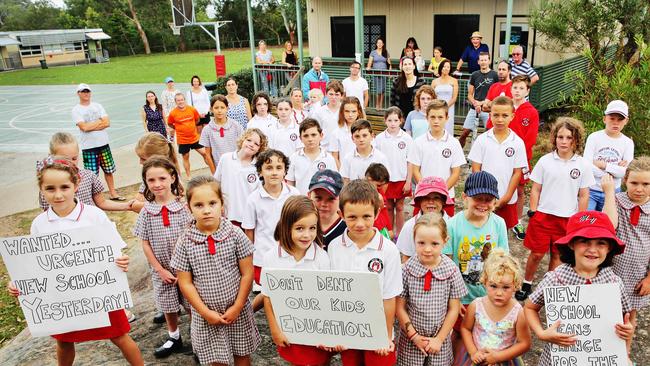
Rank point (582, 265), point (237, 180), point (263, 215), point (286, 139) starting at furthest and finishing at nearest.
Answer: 1. point (286, 139)
2. point (237, 180)
3. point (263, 215)
4. point (582, 265)

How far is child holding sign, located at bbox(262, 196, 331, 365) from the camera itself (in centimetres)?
305

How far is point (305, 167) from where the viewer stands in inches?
208

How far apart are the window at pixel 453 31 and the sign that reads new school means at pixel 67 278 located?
13.0 metres

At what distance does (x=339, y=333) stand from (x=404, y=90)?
255 inches

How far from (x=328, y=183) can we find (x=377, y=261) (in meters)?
0.88

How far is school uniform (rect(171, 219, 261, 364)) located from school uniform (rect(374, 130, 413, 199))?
8.93ft

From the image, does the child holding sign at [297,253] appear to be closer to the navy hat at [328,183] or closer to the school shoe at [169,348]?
the navy hat at [328,183]

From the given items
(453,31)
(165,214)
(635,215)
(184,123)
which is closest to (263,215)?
(165,214)

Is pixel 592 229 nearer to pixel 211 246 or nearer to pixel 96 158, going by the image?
pixel 211 246

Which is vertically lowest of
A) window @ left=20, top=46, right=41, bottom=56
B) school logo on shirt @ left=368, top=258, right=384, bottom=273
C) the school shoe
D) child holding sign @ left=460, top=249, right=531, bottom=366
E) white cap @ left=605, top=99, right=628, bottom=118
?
the school shoe

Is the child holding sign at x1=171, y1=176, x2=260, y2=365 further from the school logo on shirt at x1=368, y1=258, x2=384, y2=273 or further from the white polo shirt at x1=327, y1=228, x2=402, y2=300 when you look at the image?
the school logo on shirt at x1=368, y1=258, x2=384, y2=273

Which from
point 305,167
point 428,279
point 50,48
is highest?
point 50,48

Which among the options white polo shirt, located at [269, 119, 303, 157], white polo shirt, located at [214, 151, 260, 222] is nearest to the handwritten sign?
white polo shirt, located at [214, 151, 260, 222]

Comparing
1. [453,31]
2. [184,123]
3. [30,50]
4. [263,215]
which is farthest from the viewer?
[30,50]
